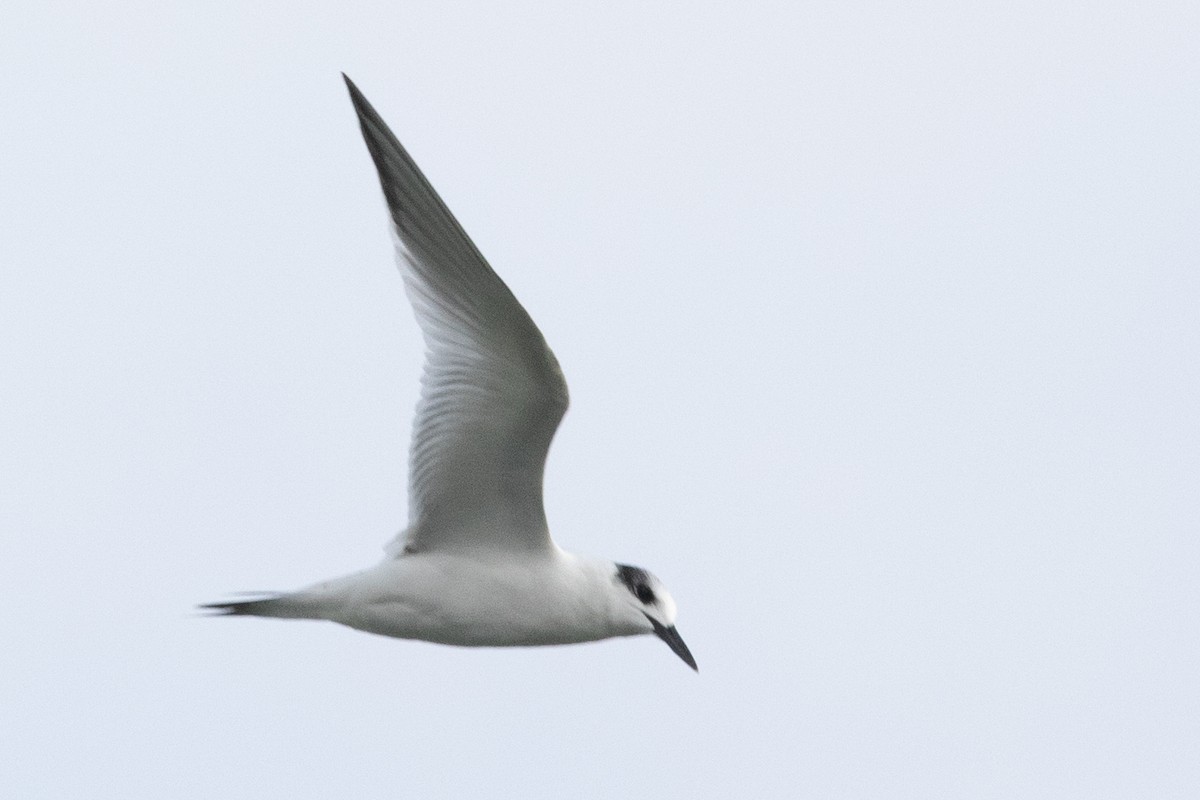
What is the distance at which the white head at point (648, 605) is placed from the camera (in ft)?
25.8

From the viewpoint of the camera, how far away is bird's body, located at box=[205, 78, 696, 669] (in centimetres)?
713

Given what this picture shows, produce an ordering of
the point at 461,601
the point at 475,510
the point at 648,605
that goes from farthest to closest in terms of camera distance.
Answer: the point at 648,605 → the point at 475,510 → the point at 461,601

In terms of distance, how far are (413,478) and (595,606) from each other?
38.8 inches

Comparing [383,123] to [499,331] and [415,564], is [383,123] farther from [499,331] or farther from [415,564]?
[415,564]

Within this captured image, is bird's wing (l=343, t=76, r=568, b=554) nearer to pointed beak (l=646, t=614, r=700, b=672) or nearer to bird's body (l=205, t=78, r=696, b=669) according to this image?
bird's body (l=205, t=78, r=696, b=669)

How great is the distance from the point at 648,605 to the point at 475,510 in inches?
36.3

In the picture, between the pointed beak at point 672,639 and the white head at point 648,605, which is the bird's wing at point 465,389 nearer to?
the white head at point 648,605

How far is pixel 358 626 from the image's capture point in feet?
25.0

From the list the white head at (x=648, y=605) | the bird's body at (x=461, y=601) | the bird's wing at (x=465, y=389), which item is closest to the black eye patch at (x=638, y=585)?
the white head at (x=648, y=605)

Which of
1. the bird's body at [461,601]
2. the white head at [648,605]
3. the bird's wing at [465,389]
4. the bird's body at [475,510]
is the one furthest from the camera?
the white head at [648,605]

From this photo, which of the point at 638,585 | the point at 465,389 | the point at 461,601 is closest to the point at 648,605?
the point at 638,585

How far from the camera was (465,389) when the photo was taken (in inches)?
290

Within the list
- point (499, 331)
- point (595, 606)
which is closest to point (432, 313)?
point (499, 331)

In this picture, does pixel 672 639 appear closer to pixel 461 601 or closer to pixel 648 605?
pixel 648 605
